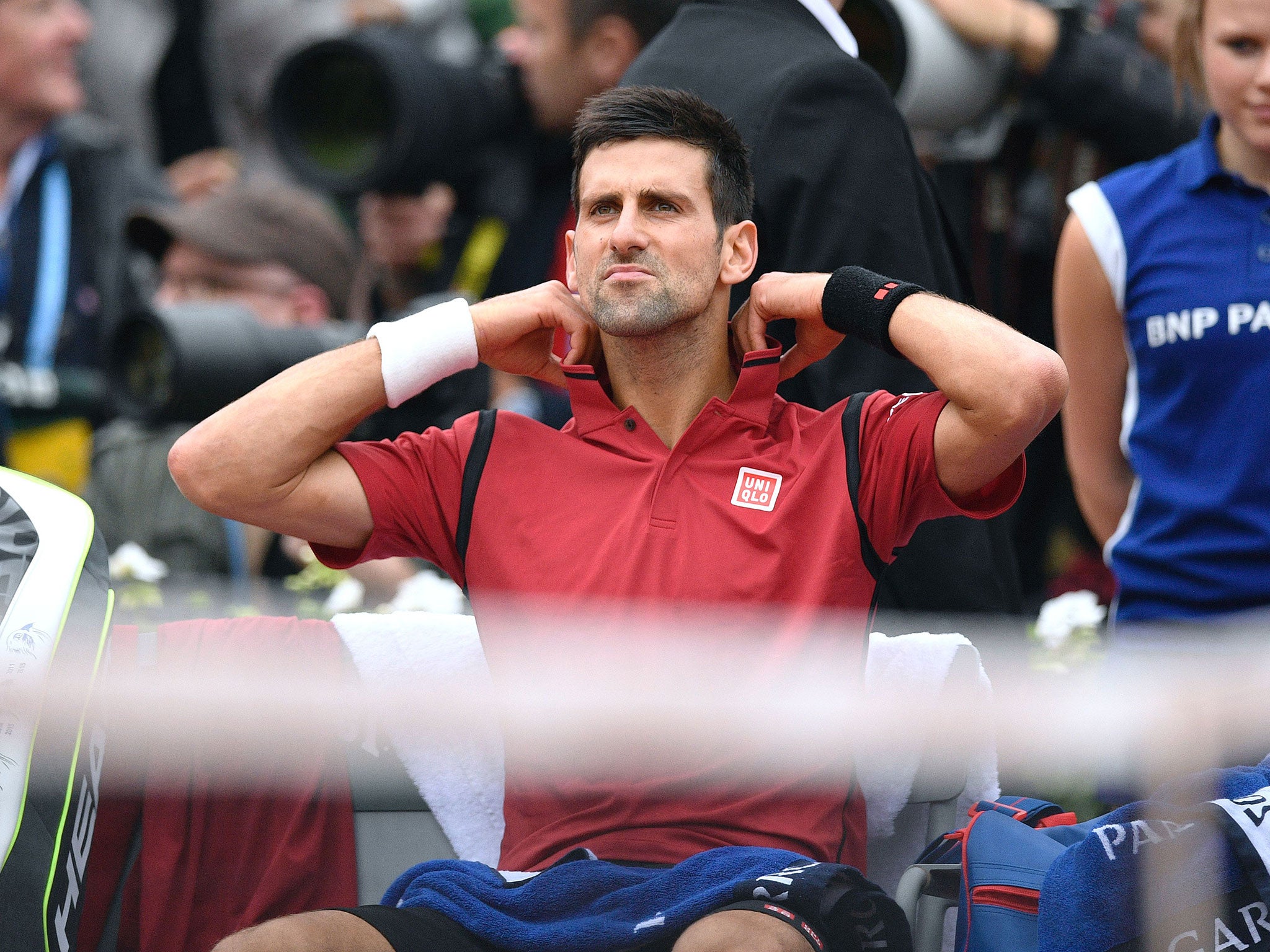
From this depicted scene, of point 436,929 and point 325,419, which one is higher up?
point 325,419

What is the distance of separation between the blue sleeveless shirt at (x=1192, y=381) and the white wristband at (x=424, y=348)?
0.98 metres

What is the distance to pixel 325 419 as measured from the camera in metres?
2.41

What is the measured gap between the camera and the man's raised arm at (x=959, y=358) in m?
2.25

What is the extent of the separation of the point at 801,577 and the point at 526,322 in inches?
20.9

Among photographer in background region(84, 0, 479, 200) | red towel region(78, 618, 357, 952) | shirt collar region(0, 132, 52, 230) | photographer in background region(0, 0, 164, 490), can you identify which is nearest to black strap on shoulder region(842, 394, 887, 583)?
red towel region(78, 618, 357, 952)

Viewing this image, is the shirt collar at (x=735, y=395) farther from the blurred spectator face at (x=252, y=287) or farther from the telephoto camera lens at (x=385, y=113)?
the telephoto camera lens at (x=385, y=113)

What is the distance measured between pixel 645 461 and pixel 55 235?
2924mm

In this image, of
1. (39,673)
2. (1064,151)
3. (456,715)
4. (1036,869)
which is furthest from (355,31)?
(1036,869)

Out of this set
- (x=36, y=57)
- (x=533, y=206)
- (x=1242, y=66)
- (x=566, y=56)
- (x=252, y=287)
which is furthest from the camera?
(x=36, y=57)

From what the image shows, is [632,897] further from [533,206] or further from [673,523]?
[533,206]

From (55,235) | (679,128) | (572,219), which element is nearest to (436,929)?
(679,128)

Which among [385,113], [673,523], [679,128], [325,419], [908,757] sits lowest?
[908,757]

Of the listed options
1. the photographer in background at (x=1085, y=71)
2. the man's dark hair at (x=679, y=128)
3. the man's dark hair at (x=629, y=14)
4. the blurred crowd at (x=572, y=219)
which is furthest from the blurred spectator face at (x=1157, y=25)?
the man's dark hair at (x=679, y=128)

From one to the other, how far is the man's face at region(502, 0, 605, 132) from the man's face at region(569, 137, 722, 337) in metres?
1.34
